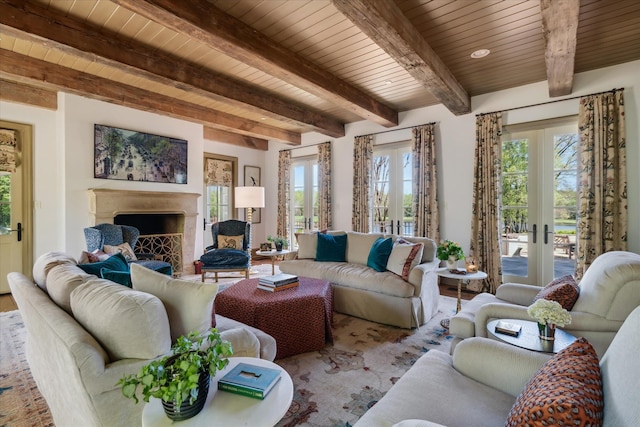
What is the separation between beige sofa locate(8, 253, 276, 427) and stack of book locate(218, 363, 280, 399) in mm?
375

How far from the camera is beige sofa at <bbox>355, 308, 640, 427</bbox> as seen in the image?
85 centimetres

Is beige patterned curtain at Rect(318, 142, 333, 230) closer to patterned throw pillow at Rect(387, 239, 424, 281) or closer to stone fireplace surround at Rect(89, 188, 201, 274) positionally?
stone fireplace surround at Rect(89, 188, 201, 274)

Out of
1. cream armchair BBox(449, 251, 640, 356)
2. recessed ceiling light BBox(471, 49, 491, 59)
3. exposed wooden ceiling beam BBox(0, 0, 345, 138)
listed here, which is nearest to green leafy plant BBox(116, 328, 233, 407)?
cream armchair BBox(449, 251, 640, 356)

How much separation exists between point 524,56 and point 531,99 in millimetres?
1015

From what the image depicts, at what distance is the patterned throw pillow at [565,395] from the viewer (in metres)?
0.81

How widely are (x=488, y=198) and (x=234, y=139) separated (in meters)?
5.16

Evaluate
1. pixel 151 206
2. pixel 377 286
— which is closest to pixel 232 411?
pixel 377 286

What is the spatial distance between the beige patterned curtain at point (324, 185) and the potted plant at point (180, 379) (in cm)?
543

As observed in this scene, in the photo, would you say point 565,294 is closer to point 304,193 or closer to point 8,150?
point 304,193

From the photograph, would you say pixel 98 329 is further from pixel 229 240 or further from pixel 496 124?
pixel 496 124

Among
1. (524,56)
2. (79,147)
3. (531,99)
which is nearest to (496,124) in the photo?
(531,99)

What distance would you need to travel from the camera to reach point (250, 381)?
1214mm

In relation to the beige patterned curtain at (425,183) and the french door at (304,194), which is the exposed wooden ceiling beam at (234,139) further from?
the beige patterned curtain at (425,183)

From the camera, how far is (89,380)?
3.96 ft
